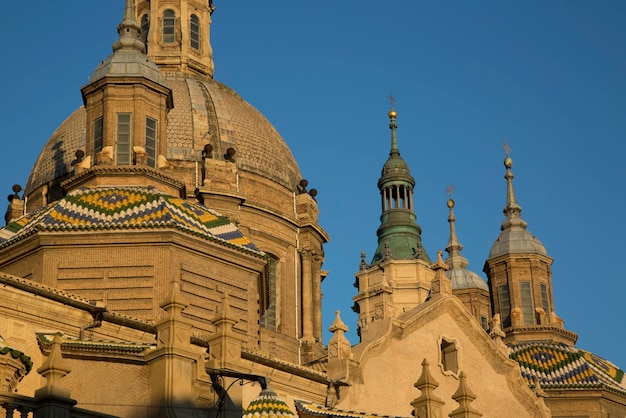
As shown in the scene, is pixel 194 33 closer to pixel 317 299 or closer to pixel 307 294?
pixel 307 294

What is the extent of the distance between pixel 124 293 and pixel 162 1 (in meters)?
24.8

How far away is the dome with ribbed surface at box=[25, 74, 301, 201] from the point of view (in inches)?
2098

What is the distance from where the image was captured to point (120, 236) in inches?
1487

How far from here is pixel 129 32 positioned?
151ft

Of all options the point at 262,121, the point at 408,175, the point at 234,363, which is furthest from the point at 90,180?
the point at 408,175

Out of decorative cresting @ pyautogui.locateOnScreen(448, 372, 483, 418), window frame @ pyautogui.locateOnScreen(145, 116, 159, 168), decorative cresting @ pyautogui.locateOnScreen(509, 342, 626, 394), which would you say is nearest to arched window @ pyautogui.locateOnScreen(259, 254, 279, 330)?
window frame @ pyautogui.locateOnScreen(145, 116, 159, 168)

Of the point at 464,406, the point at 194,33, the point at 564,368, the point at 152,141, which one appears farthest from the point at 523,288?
the point at 464,406

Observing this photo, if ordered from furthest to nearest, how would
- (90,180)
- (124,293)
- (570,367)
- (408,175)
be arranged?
(408,175)
(570,367)
(90,180)
(124,293)

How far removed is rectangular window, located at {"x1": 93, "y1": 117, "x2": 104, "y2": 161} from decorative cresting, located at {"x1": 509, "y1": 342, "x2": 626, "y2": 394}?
742 inches

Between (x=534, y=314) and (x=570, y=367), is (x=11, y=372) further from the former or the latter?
(x=534, y=314)

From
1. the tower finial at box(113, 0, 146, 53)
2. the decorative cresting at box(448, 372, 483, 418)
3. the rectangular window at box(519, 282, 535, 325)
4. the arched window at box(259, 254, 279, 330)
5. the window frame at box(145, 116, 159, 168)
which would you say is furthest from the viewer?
the rectangular window at box(519, 282, 535, 325)

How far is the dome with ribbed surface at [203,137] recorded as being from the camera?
5328 cm

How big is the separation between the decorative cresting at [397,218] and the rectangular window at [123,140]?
41196 millimetres

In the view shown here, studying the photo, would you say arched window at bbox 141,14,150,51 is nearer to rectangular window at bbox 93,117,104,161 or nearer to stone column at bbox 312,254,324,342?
stone column at bbox 312,254,324,342
